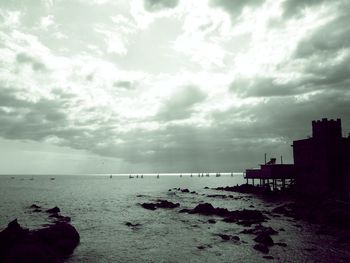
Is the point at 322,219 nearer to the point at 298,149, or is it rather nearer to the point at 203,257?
the point at 203,257

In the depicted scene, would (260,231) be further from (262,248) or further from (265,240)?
(262,248)

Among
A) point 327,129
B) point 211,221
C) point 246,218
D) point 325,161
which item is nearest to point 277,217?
point 246,218

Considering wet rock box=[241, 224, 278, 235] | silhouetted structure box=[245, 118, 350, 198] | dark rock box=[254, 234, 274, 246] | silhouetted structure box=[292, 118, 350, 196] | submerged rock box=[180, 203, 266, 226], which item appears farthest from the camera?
silhouetted structure box=[292, 118, 350, 196]

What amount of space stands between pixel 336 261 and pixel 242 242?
8.87 metres

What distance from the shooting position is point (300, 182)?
68.1 meters

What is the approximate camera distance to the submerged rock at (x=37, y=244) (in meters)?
21.7

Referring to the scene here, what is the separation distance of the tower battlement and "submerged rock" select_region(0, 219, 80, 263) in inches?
2021

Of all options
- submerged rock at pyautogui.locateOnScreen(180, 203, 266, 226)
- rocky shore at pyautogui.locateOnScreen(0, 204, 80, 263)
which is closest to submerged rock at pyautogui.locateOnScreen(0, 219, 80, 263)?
rocky shore at pyautogui.locateOnScreen(0, 204, 80, 263)

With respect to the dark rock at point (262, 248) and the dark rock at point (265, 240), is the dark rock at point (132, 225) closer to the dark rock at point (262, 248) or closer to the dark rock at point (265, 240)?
the dark rock at point (265, 240)

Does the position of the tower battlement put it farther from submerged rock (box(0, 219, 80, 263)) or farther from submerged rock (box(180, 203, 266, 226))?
submerged rock (box(0, 219, 80, 263))

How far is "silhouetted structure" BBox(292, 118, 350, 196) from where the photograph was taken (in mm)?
59312

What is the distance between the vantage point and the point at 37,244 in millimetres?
23219

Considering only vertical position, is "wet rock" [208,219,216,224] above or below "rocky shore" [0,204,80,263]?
below

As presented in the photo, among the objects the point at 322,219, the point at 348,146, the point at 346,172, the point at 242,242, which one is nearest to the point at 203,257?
the point at 242,242
